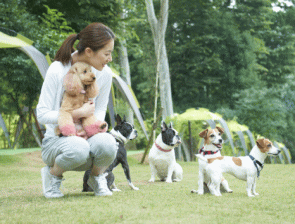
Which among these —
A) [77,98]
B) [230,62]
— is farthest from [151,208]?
[230,62]

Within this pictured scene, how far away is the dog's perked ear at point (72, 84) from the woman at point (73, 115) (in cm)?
11

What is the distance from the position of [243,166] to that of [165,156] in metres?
1.62

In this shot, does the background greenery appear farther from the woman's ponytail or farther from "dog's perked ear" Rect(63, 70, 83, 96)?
"dog's perked ear" Rect(63, 70, 83, 96)

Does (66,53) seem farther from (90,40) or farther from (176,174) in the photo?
(176,174)

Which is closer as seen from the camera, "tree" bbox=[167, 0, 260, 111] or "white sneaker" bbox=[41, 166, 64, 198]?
"white sneaker" bbox=[41, 166, 64, 198]

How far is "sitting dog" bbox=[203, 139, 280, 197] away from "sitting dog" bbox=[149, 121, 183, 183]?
137 centimetres

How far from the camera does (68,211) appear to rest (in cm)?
256

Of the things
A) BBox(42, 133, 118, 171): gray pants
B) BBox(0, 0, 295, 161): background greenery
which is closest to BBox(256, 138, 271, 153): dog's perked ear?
BBox(42, 133, 118, 171): gray pants

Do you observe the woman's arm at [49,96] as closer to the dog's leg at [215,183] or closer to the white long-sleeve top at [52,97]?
the white long-sleeve top at [52,97]

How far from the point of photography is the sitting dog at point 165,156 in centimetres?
495

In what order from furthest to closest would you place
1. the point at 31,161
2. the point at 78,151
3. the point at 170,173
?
1. the point at 31,161
2. the point at 170,173
3. the point at 78,151

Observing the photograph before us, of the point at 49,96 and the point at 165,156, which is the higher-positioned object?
the point at 49,96

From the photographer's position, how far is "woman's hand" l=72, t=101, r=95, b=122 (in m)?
3.03

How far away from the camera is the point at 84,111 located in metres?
3.04
